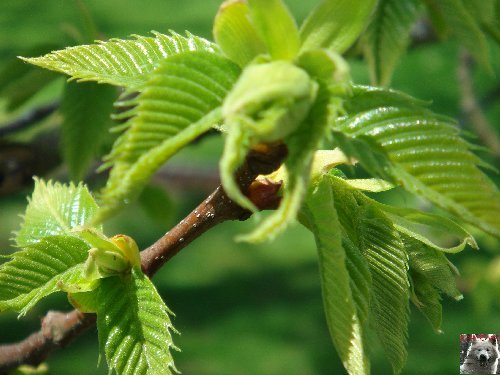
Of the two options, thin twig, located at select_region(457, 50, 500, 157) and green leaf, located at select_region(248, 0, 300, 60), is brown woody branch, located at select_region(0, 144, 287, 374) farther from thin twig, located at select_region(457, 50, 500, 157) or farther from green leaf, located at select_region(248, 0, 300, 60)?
thin twig, located at select_region(457, 50, 500, 157)

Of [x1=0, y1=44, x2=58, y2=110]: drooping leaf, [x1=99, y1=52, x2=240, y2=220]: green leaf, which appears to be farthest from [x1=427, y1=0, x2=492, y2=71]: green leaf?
[x1=0, y1=44, x2=58, y2=110]: drooping leaf

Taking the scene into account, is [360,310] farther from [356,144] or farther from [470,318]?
[470,318]

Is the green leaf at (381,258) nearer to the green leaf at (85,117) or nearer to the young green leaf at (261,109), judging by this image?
the young green leaf at (261,109)

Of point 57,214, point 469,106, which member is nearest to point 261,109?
point 57,214

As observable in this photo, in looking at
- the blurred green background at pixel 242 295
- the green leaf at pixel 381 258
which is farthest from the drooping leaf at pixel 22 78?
the blurred green background at pixel 242 295

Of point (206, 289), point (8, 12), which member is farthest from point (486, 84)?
point (8, 12)
